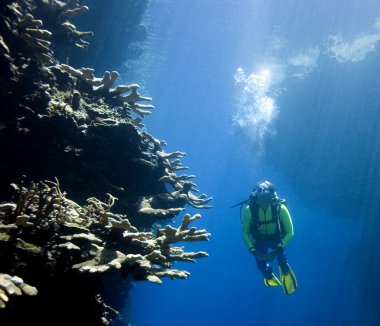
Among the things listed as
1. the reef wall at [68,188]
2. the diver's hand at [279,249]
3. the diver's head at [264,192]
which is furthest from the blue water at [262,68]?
the reef wall at [68,188]

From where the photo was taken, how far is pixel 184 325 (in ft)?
444

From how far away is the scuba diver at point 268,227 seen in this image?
937cm

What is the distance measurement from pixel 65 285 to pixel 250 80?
35.5m

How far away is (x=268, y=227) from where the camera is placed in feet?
31.5

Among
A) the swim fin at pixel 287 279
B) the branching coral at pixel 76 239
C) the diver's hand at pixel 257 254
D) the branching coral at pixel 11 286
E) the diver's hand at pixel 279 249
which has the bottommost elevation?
the branching coral at pixel 11 286

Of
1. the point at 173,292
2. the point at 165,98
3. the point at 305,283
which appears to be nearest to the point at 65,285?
the point at 165,98

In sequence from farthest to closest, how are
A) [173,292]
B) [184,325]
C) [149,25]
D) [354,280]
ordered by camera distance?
[173,292] → [184,325] → [354,280] → [149,25]

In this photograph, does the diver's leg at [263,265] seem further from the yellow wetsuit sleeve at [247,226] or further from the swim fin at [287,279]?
the swim fin at [287,279]

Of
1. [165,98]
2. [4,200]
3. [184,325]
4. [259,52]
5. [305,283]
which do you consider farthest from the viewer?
[184,325]

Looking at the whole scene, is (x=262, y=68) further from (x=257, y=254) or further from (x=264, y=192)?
(x=257, y=254)

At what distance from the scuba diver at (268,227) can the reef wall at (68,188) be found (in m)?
3.24

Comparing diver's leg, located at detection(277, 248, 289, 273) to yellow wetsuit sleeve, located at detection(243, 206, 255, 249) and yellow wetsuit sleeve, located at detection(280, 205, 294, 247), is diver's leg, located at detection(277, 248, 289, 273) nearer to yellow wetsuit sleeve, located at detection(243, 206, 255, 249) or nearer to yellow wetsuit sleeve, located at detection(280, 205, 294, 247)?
yellow wetsuit sleeve, located at detection(280, 205, 294, 247)

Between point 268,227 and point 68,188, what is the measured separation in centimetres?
636

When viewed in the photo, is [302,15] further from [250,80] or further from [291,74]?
[250,80]
